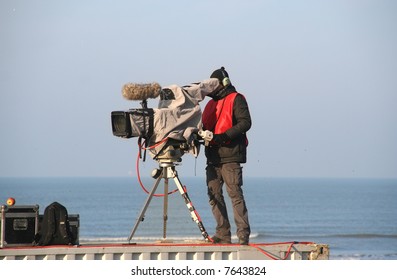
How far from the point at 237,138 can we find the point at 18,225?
8.27 feet

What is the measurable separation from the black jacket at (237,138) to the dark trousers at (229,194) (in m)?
0.09

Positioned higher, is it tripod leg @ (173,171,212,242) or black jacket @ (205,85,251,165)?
black jacket @ (205,85,251,165)

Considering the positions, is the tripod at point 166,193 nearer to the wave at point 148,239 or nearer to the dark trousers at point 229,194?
the dark trousers at point 229,194

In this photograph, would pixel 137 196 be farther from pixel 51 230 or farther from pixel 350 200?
pixel 51 230

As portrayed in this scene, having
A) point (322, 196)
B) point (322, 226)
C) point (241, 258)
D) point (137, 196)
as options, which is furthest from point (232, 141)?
point (322, 196)

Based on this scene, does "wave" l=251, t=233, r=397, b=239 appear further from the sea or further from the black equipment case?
the black equipment case

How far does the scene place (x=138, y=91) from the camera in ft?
37.9

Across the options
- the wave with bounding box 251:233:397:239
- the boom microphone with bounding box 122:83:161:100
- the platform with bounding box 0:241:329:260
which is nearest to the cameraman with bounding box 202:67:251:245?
the platform with bounding box 0:241:329:260

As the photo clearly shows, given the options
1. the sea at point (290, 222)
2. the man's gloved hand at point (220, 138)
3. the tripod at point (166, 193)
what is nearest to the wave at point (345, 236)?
the sea at point (290, 222)

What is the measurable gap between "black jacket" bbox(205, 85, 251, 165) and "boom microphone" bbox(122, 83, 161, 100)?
3.05ft

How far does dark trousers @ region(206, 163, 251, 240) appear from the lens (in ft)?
37.9

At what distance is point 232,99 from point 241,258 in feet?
5.74

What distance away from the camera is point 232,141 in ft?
38.5

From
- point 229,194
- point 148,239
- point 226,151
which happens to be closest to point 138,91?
point 226,151
